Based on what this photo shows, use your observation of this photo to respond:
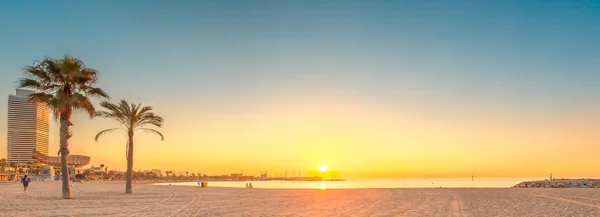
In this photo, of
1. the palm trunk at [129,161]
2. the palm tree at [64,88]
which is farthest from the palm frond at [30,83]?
the palm trunk at [129,161]

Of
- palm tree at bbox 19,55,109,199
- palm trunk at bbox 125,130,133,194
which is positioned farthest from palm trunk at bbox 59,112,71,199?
palm trunk at bbox 125,130,133,194

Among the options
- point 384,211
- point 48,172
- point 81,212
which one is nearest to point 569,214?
point 384,211

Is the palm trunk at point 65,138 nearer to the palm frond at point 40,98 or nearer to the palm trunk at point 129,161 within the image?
the palm frond at point 40,98

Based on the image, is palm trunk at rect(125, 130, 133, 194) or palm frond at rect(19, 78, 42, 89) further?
palm trunk at rect(125, 130, 133, 194)

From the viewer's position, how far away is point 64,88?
26.5 metres

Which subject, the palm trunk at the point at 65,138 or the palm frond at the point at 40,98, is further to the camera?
the palm trunk at the point at 65,138

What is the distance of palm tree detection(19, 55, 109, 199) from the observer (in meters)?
25.8

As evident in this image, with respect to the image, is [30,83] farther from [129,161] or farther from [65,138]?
[129,161]

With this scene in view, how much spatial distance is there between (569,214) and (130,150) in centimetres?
2947

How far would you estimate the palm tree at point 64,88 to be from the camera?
2583 centimetres

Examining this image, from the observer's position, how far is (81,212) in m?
18.2

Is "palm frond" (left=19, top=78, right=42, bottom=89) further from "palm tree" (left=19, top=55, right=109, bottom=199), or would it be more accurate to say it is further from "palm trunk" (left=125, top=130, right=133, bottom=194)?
"palm trunk" (left=125, top=130, right=133, bottom=194)

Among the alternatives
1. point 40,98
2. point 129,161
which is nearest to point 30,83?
point 40,98

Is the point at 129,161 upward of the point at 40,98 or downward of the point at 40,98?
downward
